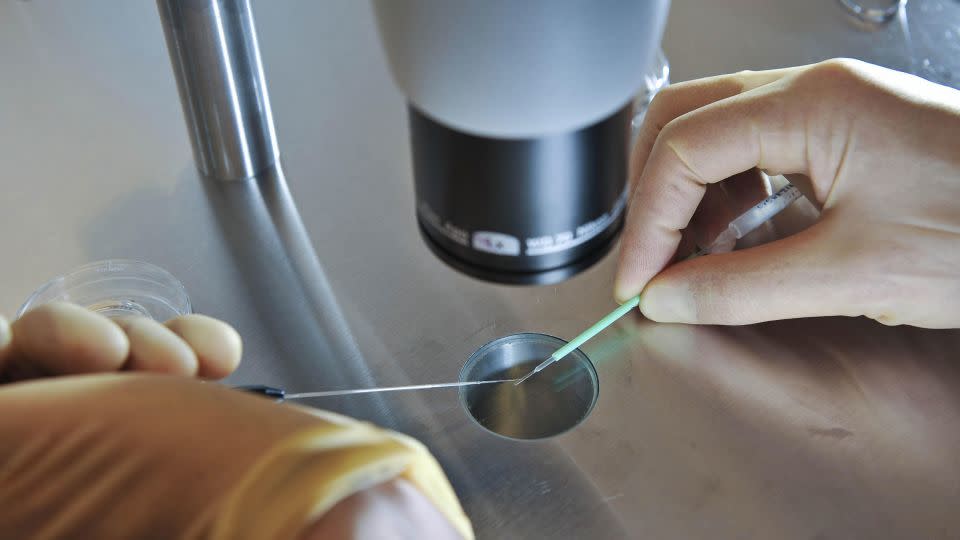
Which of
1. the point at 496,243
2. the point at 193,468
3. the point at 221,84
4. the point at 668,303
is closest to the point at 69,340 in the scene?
the point at 193,468

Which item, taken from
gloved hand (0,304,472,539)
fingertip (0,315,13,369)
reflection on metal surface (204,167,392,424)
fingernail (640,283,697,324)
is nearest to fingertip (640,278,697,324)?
fingernail (640,283,697,324)

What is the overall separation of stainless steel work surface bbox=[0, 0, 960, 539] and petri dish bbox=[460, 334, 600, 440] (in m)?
0.01

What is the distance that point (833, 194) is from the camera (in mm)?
824

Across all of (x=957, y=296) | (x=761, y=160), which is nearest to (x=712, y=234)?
(x=761, y=160)

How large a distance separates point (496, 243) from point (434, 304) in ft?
1.24

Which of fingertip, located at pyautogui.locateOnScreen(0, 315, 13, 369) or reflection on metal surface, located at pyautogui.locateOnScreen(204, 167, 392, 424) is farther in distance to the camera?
reflection on metal surface, located at pyautogui.locateOnScreen(204, 167, 392, 424)

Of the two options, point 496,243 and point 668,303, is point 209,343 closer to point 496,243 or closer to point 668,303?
point 496,243

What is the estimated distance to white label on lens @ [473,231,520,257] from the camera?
493 mm

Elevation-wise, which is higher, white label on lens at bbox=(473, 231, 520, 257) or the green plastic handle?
white label on lens at bbox=(473, 231, 520, 257)

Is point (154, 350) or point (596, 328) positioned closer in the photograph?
point (154, 350)

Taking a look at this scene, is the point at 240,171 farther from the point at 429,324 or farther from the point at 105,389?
the point at 105,389

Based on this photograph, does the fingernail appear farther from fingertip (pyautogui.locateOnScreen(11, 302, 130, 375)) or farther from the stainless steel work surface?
fingertip (pyautogui.locateOnScreen(11, 302, 130, 375))

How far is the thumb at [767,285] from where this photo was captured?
81 cm

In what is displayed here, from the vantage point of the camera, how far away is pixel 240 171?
38.3 inches
